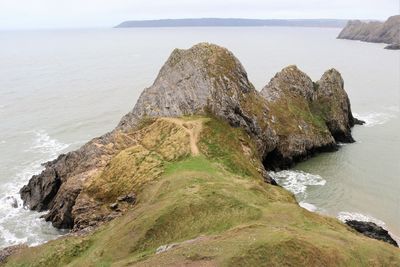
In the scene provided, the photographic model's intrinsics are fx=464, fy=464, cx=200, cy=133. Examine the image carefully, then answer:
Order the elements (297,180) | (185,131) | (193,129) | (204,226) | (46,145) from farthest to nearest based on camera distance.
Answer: (46,145)
(297,180)
(193,129)
(185,131)
(204,226)

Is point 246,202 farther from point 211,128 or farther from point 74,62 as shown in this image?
point 74,62

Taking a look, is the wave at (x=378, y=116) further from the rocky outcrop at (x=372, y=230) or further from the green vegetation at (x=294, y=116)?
the rocky outcrop at (x=372, y=230)

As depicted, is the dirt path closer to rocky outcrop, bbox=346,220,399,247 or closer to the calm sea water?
the calm sea water

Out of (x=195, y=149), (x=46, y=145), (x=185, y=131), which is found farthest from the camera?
(x=46, y=145)

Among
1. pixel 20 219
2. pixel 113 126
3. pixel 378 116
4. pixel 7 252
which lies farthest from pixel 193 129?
pixel 378 116

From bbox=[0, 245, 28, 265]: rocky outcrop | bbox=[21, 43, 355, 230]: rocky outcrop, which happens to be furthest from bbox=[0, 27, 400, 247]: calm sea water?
bbox=[0, 245, 28, 265]: rocky outcrop

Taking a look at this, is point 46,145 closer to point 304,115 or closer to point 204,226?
point 304,115

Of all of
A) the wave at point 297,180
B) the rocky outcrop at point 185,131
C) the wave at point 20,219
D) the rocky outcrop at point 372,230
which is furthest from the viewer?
the wave at point 297,180

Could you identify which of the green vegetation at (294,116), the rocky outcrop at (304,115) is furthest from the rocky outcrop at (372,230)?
the green vegetation at (294,116)
